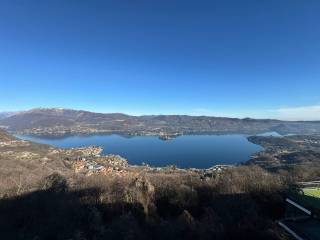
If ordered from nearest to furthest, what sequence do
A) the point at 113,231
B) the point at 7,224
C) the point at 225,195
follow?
the point at 113,231 < the point at 7,224 < the point at 225,195

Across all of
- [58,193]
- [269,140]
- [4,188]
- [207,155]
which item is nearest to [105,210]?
[58,193]

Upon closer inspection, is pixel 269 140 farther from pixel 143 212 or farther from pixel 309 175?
pixel 143 212

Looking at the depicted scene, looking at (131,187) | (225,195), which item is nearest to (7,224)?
(131,187)

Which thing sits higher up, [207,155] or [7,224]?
[7,224]

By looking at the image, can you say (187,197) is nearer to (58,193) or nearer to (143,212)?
(143,212)

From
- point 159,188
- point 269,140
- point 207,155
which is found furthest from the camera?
point 269,140

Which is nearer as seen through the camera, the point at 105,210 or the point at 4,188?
the point at 105,210

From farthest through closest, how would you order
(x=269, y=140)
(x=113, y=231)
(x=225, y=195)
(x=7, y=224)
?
(x=269, y=140), (x=225, y=195), (x=7, y=224), (x=113, y=231)

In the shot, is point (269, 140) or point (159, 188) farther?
point (269, 140)

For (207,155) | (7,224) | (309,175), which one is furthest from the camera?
(207,155)
